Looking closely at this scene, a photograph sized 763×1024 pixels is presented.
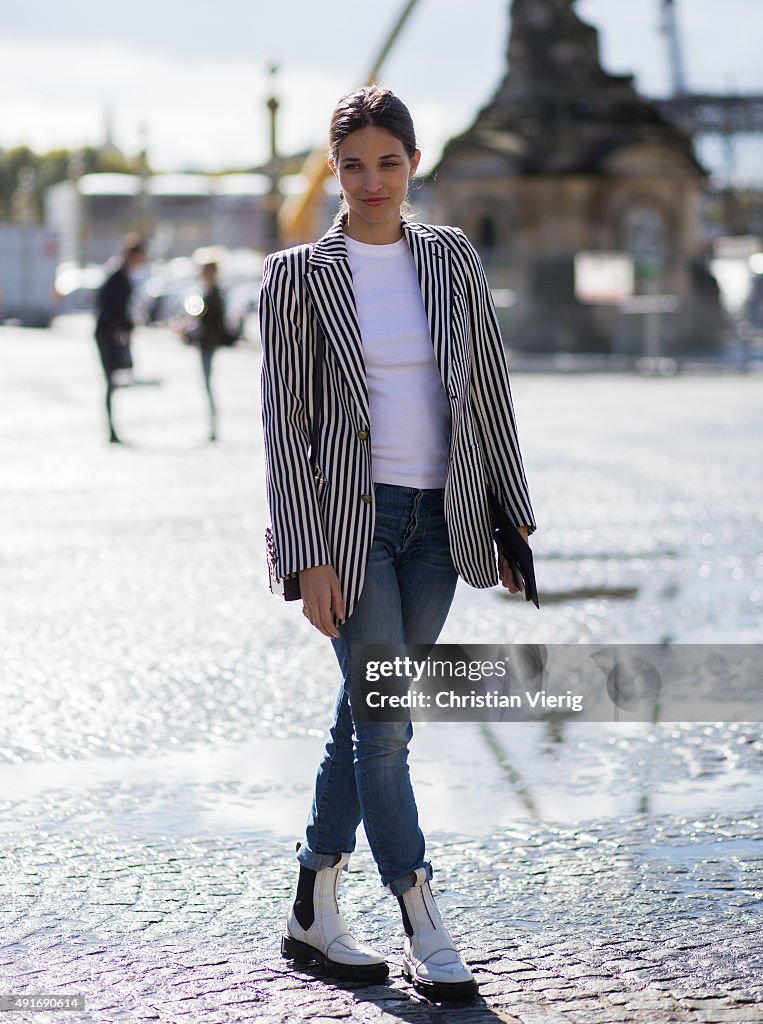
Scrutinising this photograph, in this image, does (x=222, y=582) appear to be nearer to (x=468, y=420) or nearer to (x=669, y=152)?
(x=468, y=420)

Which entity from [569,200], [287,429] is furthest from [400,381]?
[569,200]

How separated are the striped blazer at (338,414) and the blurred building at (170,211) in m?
109

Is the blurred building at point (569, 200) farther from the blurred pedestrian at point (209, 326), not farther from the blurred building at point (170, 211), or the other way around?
the blurred building at point (170, 211)

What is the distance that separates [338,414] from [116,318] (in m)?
14.2

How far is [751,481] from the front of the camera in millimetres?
13984

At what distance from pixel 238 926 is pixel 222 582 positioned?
5.01 metres

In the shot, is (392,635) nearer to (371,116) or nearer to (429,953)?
(429,953)

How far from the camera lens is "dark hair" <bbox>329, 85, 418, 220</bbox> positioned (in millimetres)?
3834

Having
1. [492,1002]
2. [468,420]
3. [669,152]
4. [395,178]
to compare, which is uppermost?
[669,152]

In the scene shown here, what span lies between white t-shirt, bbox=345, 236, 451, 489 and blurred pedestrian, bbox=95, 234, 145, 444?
13533mm

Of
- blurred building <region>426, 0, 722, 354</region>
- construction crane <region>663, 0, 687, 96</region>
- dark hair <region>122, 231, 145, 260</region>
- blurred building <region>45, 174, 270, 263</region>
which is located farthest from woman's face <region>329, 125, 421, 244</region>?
blurred building <region>45, 174, 270, 263</region>

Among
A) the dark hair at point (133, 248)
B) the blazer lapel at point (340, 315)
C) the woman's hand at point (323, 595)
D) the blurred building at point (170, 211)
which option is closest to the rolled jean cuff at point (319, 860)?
the woman's hand at point (323, 595)

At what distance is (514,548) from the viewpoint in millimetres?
3928

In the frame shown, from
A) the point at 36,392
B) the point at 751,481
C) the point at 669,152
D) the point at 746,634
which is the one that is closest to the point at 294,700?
the point at 746,634
